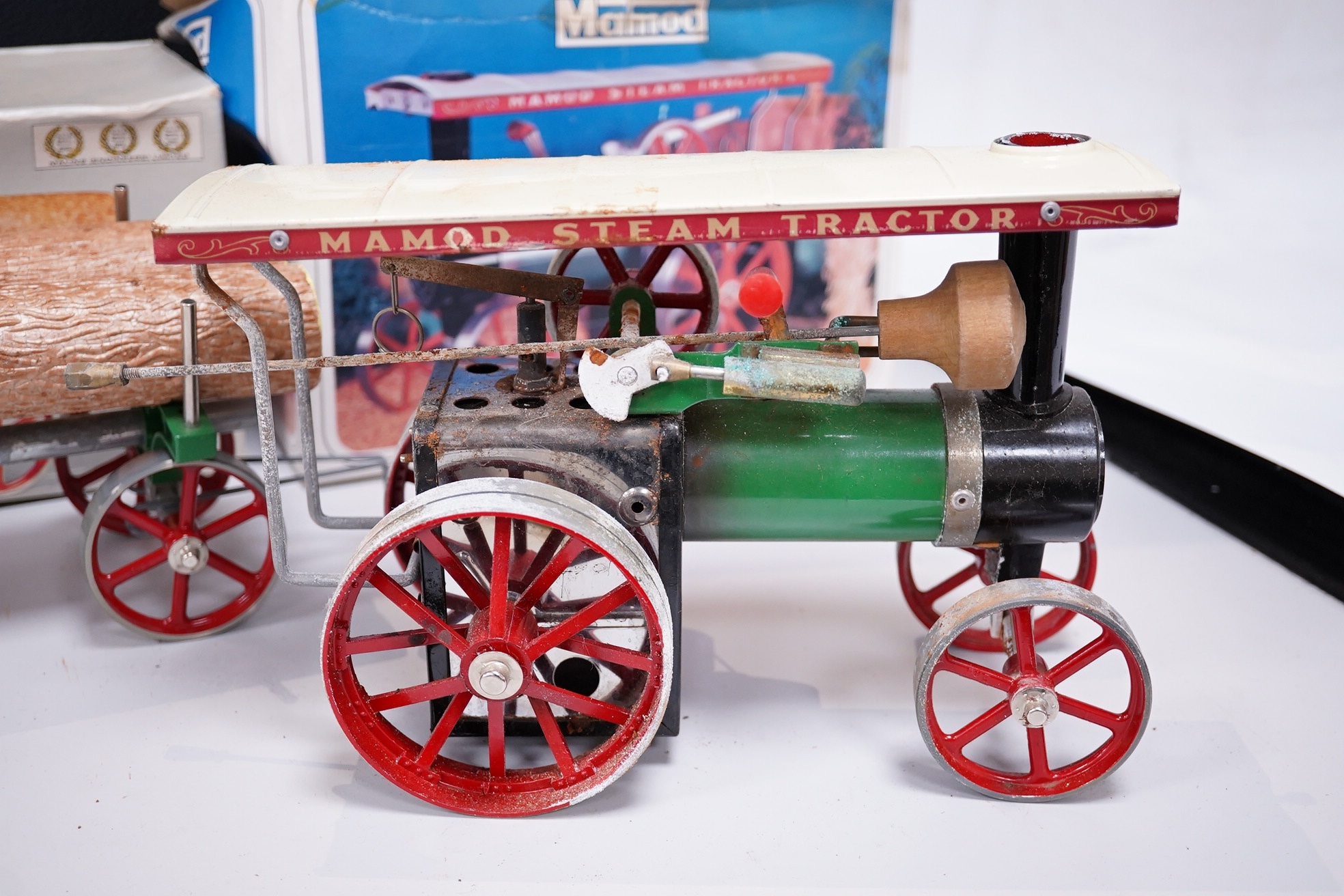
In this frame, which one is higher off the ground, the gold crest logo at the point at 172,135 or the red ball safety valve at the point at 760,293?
the gold crest logo at the point at 172,135

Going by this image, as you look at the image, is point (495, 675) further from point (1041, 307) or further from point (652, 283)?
point (652, 283)

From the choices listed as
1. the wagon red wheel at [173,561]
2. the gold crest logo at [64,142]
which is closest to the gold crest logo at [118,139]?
the gold crest logo at [64,142]

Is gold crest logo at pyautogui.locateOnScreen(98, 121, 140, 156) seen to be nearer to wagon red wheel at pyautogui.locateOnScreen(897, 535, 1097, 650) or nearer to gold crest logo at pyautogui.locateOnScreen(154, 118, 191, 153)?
gold crest logo at pyautogui.locateOnScreen(154, 118, 191, 153)

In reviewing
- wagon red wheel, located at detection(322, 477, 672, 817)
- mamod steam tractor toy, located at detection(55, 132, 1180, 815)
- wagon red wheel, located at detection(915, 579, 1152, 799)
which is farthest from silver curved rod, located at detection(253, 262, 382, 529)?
wagon red wheel, located at detection(915, 579, 1152, 799)

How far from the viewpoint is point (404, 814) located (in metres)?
2.79

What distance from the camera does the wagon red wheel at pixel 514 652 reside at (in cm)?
261

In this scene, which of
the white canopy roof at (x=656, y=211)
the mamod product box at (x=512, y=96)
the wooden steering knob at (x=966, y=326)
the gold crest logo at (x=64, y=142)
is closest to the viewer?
the white canopy roof at (x=656, y=211)

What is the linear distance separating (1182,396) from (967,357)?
226 centimetres

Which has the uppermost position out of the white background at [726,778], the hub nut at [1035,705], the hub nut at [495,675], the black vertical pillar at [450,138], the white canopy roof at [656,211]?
the white canopy roof at [656,211]

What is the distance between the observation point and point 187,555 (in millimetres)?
3365

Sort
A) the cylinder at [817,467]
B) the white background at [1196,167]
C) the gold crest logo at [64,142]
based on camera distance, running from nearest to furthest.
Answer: the cylinder at [817,467]
the gold crest logo at [64,142]
the white background at [1196,167]

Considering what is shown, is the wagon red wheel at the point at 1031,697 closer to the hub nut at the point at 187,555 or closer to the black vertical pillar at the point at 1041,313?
the black vertical pillar at the point at 1041,313

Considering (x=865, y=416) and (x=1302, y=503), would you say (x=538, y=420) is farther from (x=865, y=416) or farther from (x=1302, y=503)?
(x=1302, y=503)

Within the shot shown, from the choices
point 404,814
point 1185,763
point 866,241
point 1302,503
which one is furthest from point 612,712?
point 866,241
